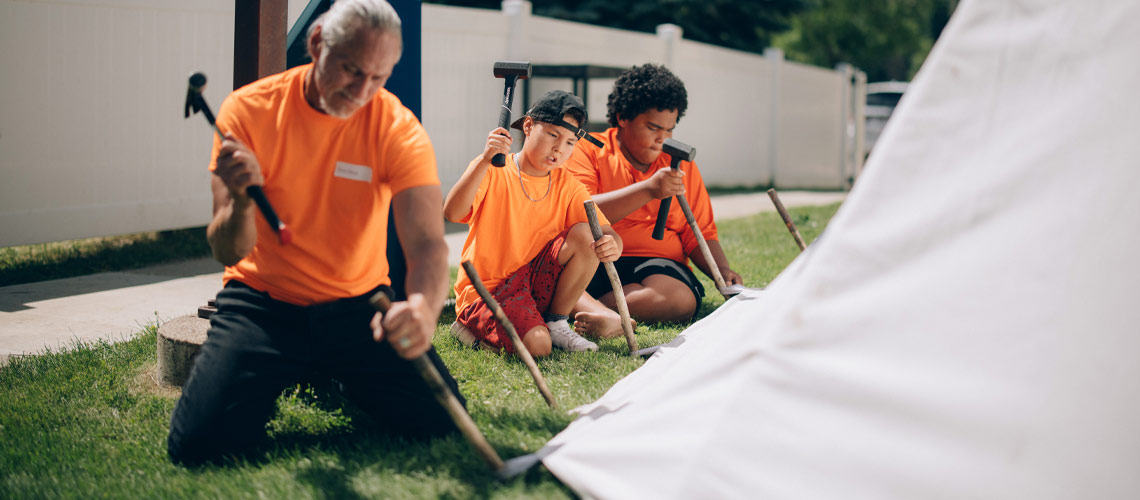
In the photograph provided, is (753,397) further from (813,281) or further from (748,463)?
(813,281)

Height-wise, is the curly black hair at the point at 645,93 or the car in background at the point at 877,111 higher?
the curly black hair at the point at 645,93

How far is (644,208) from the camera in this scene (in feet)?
15.5

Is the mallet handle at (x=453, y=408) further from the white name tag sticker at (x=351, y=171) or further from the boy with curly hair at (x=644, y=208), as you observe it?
the boy with curly hair at (x=644, y=208)

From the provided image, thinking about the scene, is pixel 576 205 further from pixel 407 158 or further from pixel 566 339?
pixel 407 158

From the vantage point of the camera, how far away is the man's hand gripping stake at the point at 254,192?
243 centimetres

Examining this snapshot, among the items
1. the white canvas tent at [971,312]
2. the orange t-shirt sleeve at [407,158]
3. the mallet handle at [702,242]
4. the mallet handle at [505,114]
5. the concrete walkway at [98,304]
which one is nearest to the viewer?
the white canvas tent at [971,312]

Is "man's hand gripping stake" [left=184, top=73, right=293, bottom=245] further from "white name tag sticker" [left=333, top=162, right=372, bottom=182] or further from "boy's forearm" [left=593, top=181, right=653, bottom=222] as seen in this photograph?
"boy's forearm" [left=593, top=181, right=653, bottom=222]

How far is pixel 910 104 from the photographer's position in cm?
229

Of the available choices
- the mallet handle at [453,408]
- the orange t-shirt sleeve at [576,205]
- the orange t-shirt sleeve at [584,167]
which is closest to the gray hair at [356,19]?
the mallet handle at [453,408]

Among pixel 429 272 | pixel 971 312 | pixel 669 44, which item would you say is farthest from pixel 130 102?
pixel 669 44

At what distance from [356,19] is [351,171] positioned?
0.44 metres

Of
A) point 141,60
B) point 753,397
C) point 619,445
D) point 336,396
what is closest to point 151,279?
point 141,60

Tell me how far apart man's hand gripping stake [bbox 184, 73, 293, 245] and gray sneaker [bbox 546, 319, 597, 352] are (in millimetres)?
1706

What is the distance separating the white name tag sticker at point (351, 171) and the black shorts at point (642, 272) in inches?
83.3
